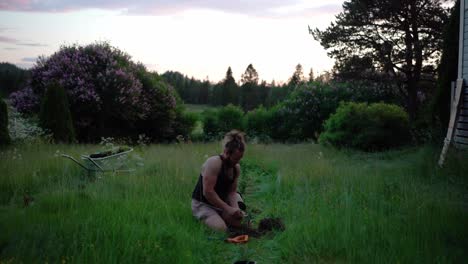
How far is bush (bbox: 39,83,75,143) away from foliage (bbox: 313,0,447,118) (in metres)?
12.4

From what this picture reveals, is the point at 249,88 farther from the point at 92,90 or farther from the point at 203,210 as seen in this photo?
the point at 203,210

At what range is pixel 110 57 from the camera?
19.1 metres

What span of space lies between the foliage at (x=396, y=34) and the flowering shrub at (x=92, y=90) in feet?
33.0

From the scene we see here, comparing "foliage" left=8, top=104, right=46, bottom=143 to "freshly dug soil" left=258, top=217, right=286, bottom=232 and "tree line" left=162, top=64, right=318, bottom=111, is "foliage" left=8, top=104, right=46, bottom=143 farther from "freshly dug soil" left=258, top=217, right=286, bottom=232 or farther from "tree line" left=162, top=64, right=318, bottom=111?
"tree line" left=162, top=64, right=318, bottom=111

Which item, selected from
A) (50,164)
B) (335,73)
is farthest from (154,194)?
(335,73)

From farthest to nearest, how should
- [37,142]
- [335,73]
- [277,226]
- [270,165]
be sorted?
[335,73], [37,142], [270,165], [277,226]

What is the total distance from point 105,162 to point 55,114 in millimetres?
7346

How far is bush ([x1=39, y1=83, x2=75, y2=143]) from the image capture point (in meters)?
13.8

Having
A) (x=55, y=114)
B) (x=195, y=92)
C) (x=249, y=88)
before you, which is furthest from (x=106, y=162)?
(x=195, y=92)

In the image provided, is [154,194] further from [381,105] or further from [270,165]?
[381,105]

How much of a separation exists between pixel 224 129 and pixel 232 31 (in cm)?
646

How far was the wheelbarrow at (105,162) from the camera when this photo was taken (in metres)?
7.50

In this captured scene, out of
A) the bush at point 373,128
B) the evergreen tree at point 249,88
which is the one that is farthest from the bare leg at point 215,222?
the evergreen tree at point 249,88

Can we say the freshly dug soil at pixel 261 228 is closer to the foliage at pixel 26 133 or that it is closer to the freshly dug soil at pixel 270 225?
the freshly dug soil at pixel 270 225
